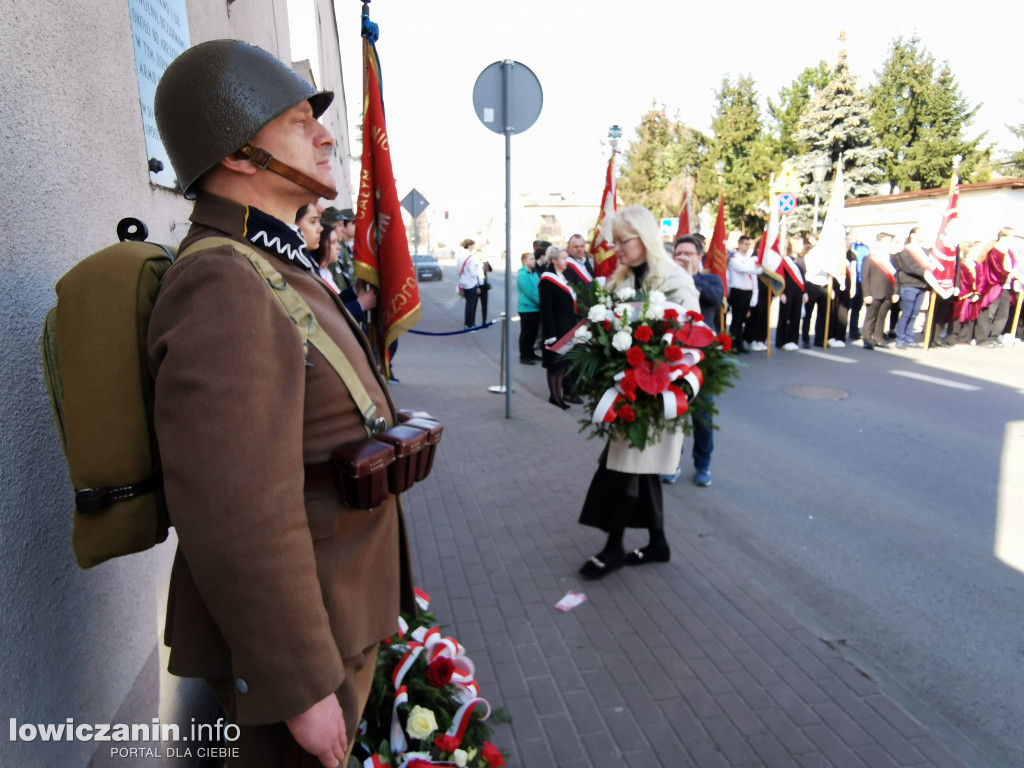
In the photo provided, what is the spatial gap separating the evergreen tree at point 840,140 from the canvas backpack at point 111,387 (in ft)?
109

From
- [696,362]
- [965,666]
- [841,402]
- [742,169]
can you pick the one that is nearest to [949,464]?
[841,402]

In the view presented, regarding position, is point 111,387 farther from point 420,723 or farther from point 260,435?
point 420,723

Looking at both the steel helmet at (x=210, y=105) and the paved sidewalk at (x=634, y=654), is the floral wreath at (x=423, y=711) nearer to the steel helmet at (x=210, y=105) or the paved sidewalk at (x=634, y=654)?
the paved sidewalk at (x=634, y=654)

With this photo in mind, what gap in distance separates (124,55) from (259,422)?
1.79 m

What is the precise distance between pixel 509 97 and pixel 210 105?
242 inches

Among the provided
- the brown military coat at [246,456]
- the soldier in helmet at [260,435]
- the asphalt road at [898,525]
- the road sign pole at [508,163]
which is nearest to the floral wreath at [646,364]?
the asphalt road at [898,525]

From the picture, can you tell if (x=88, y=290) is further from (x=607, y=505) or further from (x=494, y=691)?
(x=607, y=505)

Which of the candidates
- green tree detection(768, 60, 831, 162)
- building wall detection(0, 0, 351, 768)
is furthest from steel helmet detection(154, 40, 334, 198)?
green tree detection(768, 60, 831, 162)

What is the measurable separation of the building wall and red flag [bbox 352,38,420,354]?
6.29ft

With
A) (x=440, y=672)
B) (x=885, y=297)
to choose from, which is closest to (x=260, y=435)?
(x=440, y=672)

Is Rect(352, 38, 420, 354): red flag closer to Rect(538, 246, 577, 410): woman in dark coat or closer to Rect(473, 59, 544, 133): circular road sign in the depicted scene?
Rect(473, 59, 544, 133): circular road sign

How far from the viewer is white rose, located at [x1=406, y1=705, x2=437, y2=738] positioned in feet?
7.50

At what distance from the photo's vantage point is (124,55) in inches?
90.4

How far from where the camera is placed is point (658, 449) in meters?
3.90
